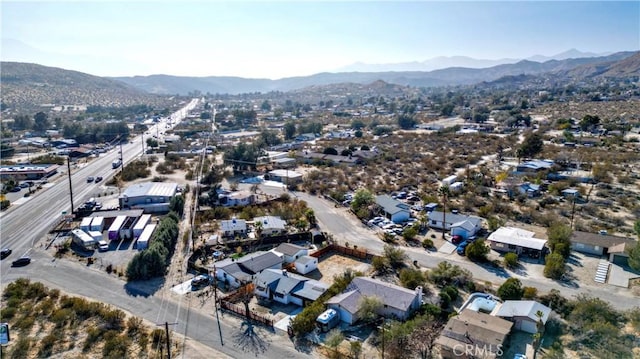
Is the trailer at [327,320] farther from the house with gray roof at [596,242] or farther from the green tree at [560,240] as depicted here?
the house with gray roof at [596,242]

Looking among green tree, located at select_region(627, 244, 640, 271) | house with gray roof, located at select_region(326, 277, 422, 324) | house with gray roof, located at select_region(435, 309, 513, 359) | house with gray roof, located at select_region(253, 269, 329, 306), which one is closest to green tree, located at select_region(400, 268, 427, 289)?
house with gray roof, located at select_region(326, 277, 422, 324)

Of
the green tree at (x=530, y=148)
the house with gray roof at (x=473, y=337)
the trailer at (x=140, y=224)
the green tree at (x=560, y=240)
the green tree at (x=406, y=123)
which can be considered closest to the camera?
the house with gray roof at (x=473, y=337)

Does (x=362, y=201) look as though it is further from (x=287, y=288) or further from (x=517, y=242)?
(x=287, y=288)

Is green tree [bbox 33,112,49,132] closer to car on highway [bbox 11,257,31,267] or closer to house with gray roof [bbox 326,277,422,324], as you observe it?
car on highway [bbox 11,257,31,267]

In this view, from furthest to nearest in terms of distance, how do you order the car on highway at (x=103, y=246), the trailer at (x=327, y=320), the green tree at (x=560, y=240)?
the car on highway at (x=103, y=246) → the green tree at (x=560, y=240) → the trailer at (x=327, y=320)

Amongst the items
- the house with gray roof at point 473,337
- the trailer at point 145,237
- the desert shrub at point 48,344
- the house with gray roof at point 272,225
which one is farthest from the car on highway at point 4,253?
the house with gray roof at point 473,337

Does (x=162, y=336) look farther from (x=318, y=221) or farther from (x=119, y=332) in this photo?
(x=318, y=221)

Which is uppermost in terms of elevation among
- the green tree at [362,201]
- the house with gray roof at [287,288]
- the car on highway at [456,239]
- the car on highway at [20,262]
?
Result: the green tree at [362,201]
